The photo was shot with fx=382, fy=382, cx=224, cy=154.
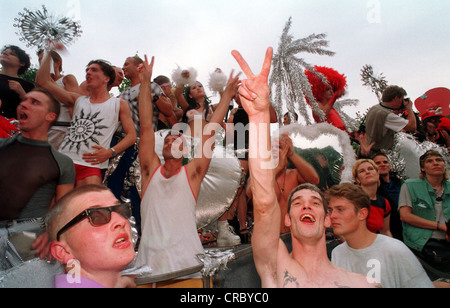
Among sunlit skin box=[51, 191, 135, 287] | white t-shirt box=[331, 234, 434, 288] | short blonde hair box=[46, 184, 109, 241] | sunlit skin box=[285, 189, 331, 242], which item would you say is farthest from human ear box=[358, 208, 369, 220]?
short blonde hair box=[46, 184, 109, 241]

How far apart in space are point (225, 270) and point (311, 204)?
0.61 meters

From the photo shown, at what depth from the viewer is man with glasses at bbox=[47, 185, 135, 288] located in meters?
1.53

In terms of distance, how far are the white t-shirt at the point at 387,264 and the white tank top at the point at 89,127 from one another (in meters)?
1.78

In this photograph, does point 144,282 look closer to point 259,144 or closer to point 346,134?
point 259,144

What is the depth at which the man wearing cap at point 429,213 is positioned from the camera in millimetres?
2857

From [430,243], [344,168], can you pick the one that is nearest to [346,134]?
[344,168]

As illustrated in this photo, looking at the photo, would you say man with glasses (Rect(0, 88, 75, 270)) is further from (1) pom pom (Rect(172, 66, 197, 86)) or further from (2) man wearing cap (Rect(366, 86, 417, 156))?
(2) man wearing cap (Rect(366, 86, 417, 156))

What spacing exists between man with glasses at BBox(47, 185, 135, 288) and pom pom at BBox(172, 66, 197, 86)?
245 cm

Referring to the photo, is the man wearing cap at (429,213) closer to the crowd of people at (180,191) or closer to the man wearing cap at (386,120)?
the crowd of people at (180,191)

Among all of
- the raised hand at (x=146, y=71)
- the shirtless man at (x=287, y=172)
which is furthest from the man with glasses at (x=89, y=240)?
the shirtless man at (x=287, y=172)

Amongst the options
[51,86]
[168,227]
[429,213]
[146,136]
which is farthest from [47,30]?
[429,213]

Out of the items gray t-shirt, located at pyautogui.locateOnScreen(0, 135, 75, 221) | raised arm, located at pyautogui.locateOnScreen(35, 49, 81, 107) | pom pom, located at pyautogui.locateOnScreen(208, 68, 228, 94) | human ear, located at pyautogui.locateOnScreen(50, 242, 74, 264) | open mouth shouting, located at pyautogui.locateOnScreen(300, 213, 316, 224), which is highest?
pom pom, located at pyautogui.locateOnScreen(208, 68, 228, 94)

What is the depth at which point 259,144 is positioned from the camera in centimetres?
174
